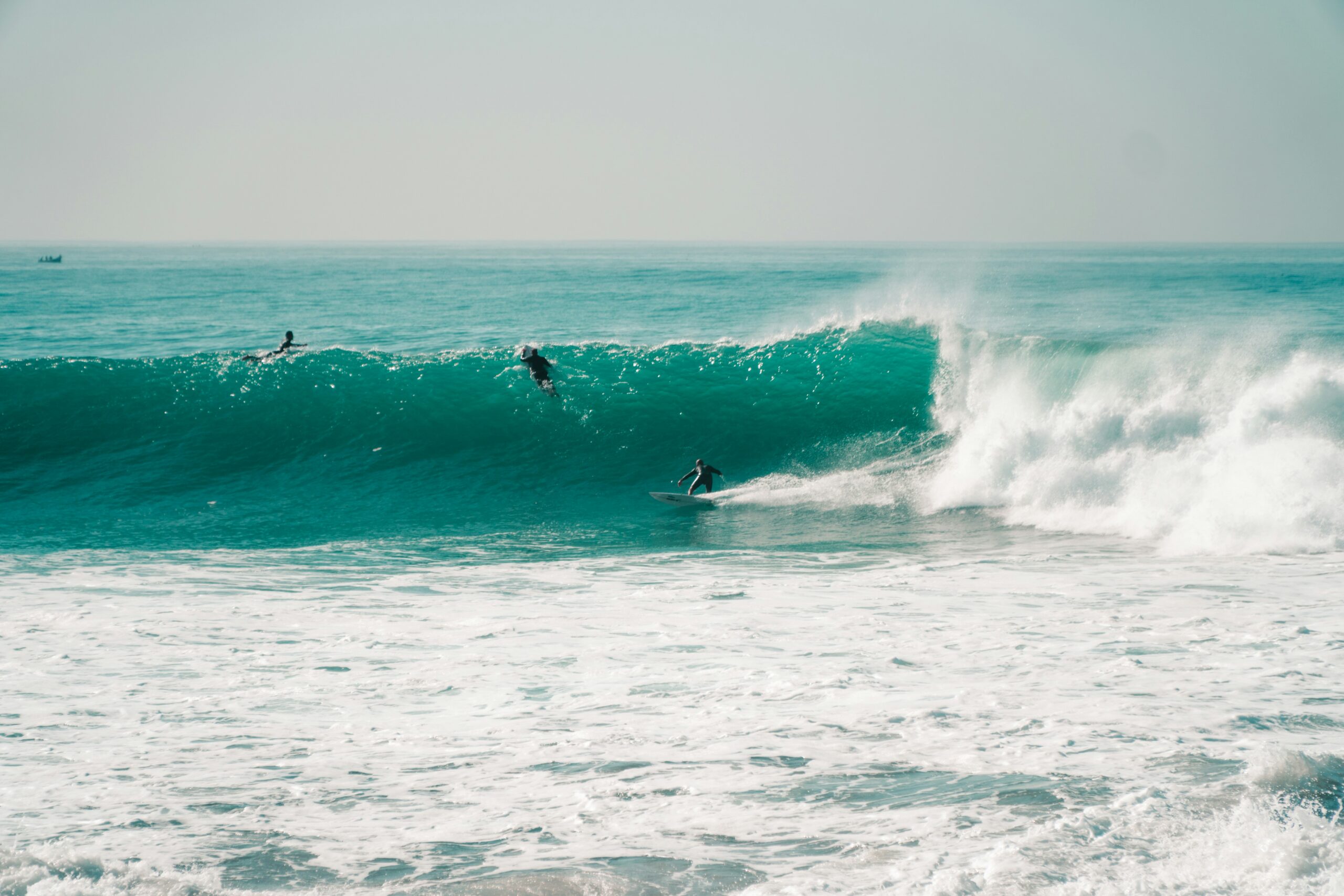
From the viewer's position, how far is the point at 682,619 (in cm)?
792

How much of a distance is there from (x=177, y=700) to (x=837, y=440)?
1179 cm

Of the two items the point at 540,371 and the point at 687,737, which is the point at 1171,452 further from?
the point at 540,371

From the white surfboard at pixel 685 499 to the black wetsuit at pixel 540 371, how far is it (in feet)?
16.9

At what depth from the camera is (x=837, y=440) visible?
52.9ft

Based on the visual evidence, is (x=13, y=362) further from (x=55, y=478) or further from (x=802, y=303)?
(x=802, y=303)

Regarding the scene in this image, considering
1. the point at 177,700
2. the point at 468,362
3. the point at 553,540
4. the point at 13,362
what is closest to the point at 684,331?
the point at 468,362

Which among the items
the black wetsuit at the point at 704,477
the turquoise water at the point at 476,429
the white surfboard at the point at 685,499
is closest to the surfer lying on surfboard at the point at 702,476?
the black wetsuit at the point at 704,477

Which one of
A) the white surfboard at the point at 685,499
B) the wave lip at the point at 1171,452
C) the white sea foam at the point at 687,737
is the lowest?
the white surfboard at the point at 685,499

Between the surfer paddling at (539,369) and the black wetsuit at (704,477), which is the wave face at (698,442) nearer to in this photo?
the surfer paddling at (539,369)

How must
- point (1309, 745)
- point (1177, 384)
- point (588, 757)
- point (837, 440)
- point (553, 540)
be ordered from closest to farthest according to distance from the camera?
point (1309, 745), point (588, 757), point (553, 540), point (1177, 384), point (837, 440)

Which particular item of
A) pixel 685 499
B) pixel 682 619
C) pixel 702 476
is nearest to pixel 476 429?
pixel 685 499

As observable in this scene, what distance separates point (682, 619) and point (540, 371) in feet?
34.3

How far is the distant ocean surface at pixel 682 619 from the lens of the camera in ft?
14.3

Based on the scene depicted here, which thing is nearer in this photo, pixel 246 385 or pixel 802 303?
pixel 246 385
